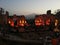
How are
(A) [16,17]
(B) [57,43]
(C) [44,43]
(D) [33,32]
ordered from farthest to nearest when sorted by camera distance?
(A) [16,17] → (D) [33,32] → (C) [44,43] → (B) [57,43]

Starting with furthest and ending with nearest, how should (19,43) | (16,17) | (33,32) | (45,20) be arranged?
(16,17), (45,20), (33,32), (19,43)

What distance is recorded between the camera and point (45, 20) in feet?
142

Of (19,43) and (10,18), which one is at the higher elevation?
(10,18)

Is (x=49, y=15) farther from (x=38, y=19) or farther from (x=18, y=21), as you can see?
(x=18, y=21)

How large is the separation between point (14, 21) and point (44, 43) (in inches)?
1138

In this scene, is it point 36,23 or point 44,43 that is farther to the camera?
point 36,23

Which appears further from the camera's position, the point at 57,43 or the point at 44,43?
the point at 44,43

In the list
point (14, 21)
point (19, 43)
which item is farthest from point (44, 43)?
point (14, 21)

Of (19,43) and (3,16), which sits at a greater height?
(3,16)

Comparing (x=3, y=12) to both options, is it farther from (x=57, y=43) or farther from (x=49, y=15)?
(x=57, y=43)

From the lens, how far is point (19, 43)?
835 inches

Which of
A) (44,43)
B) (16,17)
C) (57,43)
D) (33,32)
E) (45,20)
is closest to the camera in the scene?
(57,43)

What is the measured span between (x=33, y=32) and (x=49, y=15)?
1286cm

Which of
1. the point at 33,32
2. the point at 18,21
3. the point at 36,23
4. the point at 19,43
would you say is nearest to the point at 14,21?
the point at 18,21
